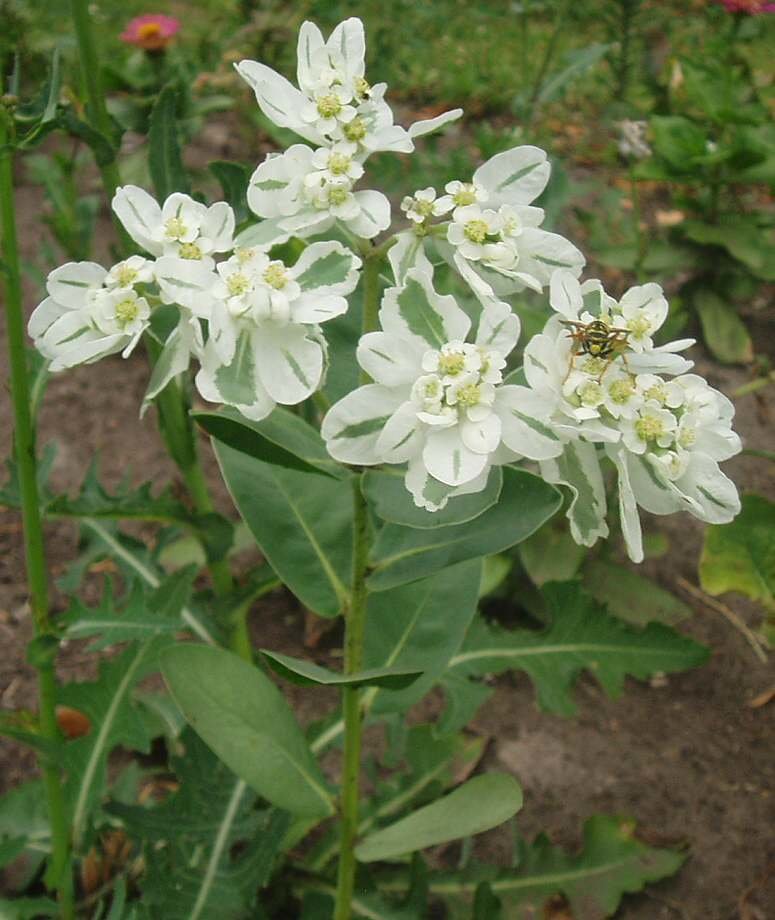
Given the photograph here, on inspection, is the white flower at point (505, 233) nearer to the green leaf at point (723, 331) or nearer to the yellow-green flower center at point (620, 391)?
the yellow-green flower center at point (620, 391)

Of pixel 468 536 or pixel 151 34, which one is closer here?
pixel 468 536

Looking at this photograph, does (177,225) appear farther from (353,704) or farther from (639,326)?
(353,704)

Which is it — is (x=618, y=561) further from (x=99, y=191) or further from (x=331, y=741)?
(x=99, y=191)

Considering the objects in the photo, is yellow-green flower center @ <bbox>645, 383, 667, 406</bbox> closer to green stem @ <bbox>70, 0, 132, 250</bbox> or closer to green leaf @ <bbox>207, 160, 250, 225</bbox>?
green leaf @ <bbox>207, 160, 250, 225</bbox>

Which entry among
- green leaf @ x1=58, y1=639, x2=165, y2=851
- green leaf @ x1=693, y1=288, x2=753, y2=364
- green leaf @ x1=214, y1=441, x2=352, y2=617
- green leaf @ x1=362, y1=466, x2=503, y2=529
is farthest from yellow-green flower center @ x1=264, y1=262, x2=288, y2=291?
green leaf @ x1=693, y1=288, x2=753, y2=364

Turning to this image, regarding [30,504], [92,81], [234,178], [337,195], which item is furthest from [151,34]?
[337,195]

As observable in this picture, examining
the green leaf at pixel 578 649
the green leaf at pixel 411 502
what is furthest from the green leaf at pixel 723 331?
the green leaf at pixel 411 502
